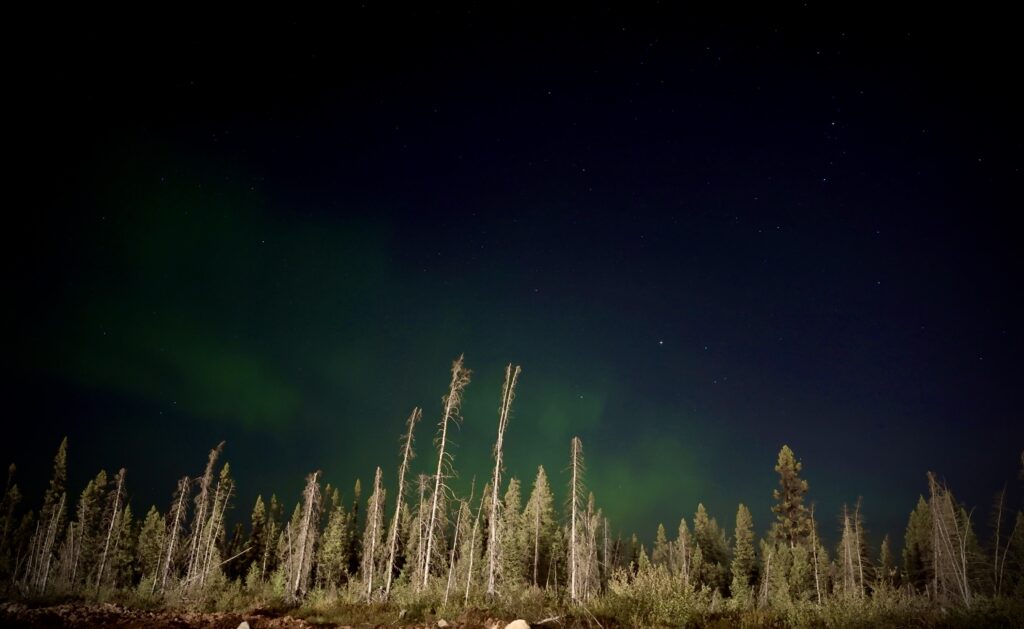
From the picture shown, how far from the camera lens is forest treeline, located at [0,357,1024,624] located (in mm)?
21141

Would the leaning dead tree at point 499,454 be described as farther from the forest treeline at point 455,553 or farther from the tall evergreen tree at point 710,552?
the tall evergreen tree at point 710,552

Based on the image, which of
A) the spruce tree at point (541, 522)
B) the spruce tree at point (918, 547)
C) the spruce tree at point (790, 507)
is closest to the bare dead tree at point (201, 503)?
the spruce tree at point (541, 522)

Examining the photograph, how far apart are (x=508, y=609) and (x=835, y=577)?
52.9 metres

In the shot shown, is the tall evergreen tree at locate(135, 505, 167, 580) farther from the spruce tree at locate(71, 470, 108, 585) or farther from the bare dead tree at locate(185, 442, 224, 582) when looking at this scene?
the bare dead tree at locate(185, 442, 224, 582)

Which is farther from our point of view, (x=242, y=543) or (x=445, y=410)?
(x=242, y=543)

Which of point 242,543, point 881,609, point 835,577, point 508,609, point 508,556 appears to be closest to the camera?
point 881,609

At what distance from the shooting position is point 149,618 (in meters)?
15.5

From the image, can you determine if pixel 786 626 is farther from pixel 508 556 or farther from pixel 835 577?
pixel 835 577

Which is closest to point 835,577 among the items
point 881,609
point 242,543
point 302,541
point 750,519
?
point 750,519

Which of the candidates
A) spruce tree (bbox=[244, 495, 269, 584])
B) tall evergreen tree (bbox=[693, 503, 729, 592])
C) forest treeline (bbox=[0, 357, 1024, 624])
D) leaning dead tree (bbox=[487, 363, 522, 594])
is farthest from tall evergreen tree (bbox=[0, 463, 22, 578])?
tall evergreen tree (bbox=[693, 503, 729, 592])

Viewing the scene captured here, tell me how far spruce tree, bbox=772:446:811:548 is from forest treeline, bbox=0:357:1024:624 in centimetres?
13

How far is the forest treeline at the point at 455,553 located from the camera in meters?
21.1

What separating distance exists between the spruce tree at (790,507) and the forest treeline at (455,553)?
13 cm

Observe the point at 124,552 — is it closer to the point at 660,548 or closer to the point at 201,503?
the point at 201,503
